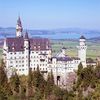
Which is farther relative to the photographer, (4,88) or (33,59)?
(33,59)

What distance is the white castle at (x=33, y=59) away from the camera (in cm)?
5750

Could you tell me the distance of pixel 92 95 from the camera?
4128cm

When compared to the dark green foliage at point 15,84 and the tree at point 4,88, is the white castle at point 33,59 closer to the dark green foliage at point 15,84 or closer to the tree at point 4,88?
the tree at point 4,88

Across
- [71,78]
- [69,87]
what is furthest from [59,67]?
[69,87]

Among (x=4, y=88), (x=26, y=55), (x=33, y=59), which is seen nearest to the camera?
(x=4, y=88)

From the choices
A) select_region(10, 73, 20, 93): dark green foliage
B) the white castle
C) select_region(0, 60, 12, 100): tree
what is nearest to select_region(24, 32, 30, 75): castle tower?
the white castle

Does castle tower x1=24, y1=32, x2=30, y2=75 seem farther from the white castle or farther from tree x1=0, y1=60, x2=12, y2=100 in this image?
tree x1=0, y1=60, x2=12, y2=100

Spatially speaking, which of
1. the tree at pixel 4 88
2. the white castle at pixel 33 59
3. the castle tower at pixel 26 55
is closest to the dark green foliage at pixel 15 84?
the tree at pixel 4 88

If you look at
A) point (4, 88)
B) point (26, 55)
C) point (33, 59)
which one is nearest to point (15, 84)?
point (4, 88)

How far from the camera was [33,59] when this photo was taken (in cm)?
5881

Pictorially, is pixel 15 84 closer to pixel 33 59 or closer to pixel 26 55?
pixel 26 55

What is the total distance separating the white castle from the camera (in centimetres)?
5750

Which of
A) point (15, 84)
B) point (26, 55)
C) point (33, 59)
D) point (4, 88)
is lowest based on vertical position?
point (4, 88)

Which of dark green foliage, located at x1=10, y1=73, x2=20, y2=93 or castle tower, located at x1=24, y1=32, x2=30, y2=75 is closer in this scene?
dark green foliage, located at x1=10, y1=73, x2=20, y2=93
